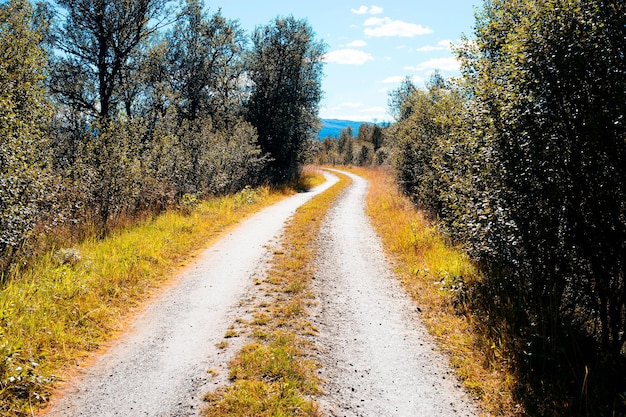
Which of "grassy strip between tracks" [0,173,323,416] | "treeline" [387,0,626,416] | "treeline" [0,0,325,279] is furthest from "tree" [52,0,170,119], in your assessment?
"treeline" [387,0,626,416]

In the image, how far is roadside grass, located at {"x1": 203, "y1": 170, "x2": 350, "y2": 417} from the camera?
167 inches

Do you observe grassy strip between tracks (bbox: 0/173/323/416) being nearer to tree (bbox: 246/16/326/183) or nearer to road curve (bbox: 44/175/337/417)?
road curve (bbox: 44/175/337/417)

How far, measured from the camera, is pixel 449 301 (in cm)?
759

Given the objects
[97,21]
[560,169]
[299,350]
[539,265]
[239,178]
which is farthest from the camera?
[239,178]

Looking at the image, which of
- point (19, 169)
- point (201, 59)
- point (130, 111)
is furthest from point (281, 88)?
point (19, 169)

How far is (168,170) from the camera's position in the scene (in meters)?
15.5

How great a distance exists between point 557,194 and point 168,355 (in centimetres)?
599

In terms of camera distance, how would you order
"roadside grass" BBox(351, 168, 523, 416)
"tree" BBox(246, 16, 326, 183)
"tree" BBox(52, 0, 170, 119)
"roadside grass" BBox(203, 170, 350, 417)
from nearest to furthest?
"roadside grass" BBox(203, 170, 350, 417), "roadside grass" BBox(351, 168, 523, 416), "tree" BBox(52, 0, 170, 119), "tree" BBox(246, 16, 326, 183)

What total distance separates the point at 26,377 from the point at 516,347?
260 inches

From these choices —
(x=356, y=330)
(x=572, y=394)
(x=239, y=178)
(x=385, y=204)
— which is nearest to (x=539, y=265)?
(x=572, y=394)

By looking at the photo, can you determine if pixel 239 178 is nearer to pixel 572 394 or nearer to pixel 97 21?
pixel 97 21

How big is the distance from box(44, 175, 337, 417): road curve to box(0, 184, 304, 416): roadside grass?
350mm

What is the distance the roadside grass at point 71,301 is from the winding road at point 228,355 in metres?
0.34

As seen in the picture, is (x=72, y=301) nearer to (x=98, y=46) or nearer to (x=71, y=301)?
(x=71, y=301)
